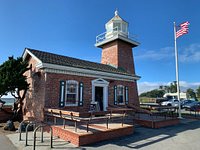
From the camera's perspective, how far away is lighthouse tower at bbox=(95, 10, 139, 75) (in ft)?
60.5

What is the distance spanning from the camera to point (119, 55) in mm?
18453

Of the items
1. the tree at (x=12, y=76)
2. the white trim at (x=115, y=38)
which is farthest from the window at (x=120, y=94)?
the tree at (x=12, y=76)

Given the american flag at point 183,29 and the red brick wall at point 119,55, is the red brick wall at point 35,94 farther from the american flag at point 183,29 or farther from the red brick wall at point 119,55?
the american flag at point 183,29

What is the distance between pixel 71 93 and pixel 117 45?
354 inches

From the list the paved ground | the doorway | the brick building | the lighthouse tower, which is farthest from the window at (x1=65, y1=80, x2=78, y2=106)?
the lighthouse tower

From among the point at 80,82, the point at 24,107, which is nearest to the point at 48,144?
the point at 80,82

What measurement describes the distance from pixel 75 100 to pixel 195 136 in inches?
289

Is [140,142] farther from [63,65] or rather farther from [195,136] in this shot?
[63,65]

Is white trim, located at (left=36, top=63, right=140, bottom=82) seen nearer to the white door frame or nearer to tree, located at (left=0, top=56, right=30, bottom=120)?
the white door frame

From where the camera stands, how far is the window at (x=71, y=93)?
11.4 meters

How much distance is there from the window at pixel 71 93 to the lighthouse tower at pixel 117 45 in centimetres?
748

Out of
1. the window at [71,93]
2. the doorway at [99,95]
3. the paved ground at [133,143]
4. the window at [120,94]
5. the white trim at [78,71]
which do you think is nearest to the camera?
the paved ground at [133,143]

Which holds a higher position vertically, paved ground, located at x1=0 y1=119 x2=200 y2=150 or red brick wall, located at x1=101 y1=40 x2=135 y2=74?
red brick wall, located at x1=101 y1=40 x2=135 y2=74

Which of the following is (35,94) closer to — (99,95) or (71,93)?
(71,93)
